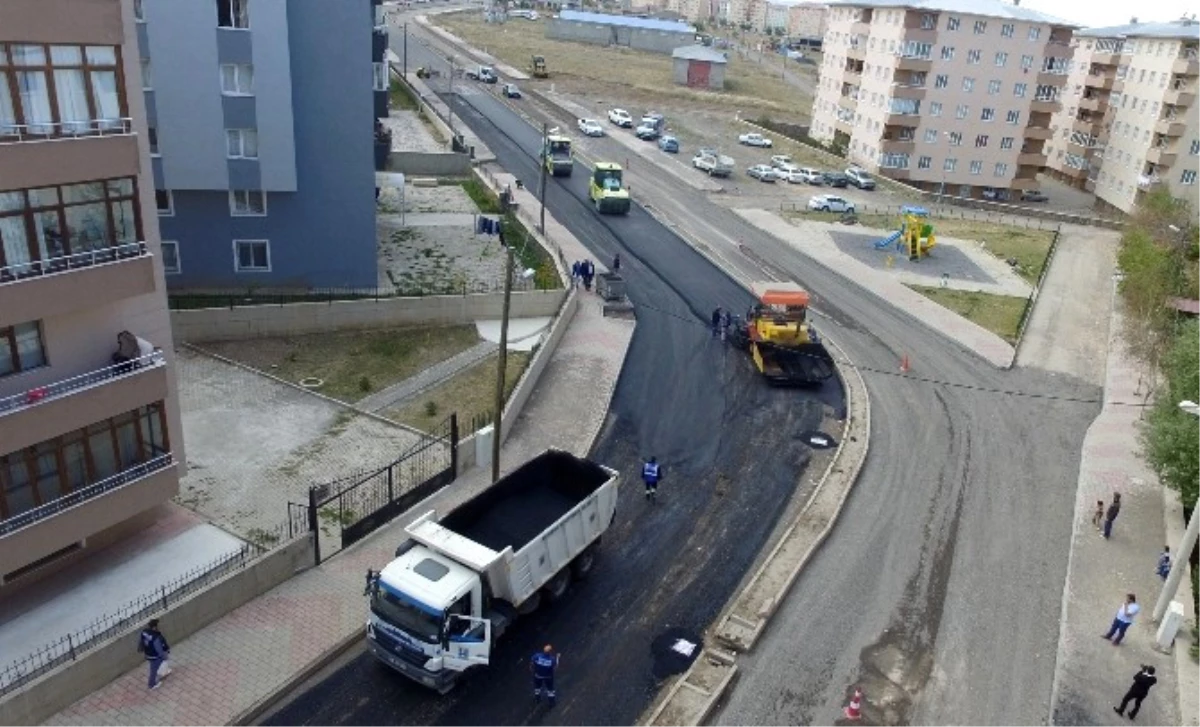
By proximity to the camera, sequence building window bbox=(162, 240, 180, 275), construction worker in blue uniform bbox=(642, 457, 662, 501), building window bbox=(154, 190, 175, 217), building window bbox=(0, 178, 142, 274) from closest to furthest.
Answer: building window bbox=(0, 178, 142, 274) < construction worker in blue uniform bbox=(642, 457, 662, 501) < building window bbox=(154, 190, 175, 217) < building window bbox=(162, 240, 180, 275)

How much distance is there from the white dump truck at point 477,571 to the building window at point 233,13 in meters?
21.6

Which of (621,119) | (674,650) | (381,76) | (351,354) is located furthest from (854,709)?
(621,119)

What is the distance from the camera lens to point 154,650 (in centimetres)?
1688

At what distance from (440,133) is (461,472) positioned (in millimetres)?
51546

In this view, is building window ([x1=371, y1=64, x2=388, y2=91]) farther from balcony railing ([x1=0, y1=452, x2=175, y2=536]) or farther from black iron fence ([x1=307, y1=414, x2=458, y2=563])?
balcony railing ([x1=0, y1=452, x2=175, y2=536])

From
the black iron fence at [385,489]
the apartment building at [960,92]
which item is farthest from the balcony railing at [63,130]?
the apartment building at [960,92]

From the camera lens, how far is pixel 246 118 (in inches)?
1319

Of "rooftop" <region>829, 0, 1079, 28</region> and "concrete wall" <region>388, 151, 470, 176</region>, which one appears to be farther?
"rooftop" <region>829, 0, 1079, 28</region>

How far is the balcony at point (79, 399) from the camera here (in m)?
17.3

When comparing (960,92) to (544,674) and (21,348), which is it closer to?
(544,674)

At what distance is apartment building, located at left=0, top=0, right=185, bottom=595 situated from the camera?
1692cm

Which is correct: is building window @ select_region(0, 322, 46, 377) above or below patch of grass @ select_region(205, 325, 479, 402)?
above

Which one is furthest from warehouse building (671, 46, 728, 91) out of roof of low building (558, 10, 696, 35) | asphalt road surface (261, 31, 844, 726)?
asphalt road surface (261, 31, 844, 726)

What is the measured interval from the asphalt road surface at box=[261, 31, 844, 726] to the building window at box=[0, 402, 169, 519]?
682 centimetres
